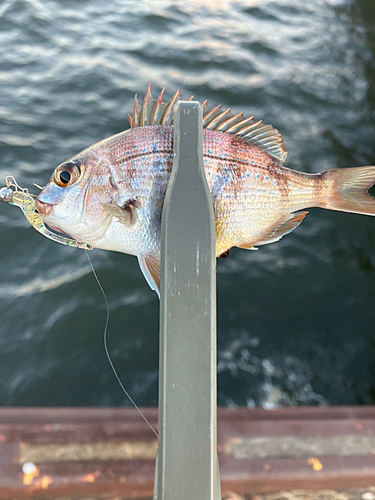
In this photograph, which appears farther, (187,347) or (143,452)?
(143,452)

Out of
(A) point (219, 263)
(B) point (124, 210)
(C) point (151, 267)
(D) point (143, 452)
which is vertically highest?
(B) point (124, 210)

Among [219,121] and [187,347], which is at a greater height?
[219,121]

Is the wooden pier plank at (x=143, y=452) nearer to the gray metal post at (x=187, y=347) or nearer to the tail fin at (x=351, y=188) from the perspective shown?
the gray metal post at (x=187, y=347)

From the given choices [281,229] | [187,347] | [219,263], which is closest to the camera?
[187,347]

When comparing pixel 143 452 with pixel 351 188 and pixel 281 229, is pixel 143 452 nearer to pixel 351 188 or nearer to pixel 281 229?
pixel 281 229

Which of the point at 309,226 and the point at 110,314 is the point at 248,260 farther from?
the point at 110,314

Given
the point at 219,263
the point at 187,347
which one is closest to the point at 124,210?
the point at 187,347

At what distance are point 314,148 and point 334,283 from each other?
1.53 metres

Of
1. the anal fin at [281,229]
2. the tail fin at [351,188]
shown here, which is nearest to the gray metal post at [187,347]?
the anal fin at [281,229]

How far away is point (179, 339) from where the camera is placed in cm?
80

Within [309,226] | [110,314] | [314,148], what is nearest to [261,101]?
[314,148]

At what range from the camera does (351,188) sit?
4.97 feet

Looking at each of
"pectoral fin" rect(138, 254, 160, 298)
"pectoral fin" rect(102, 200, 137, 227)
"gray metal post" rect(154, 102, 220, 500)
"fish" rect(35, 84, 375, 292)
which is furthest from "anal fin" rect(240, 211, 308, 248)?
"gray metal post" rect(154, 102, 220, 500)

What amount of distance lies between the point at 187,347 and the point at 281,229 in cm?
83
